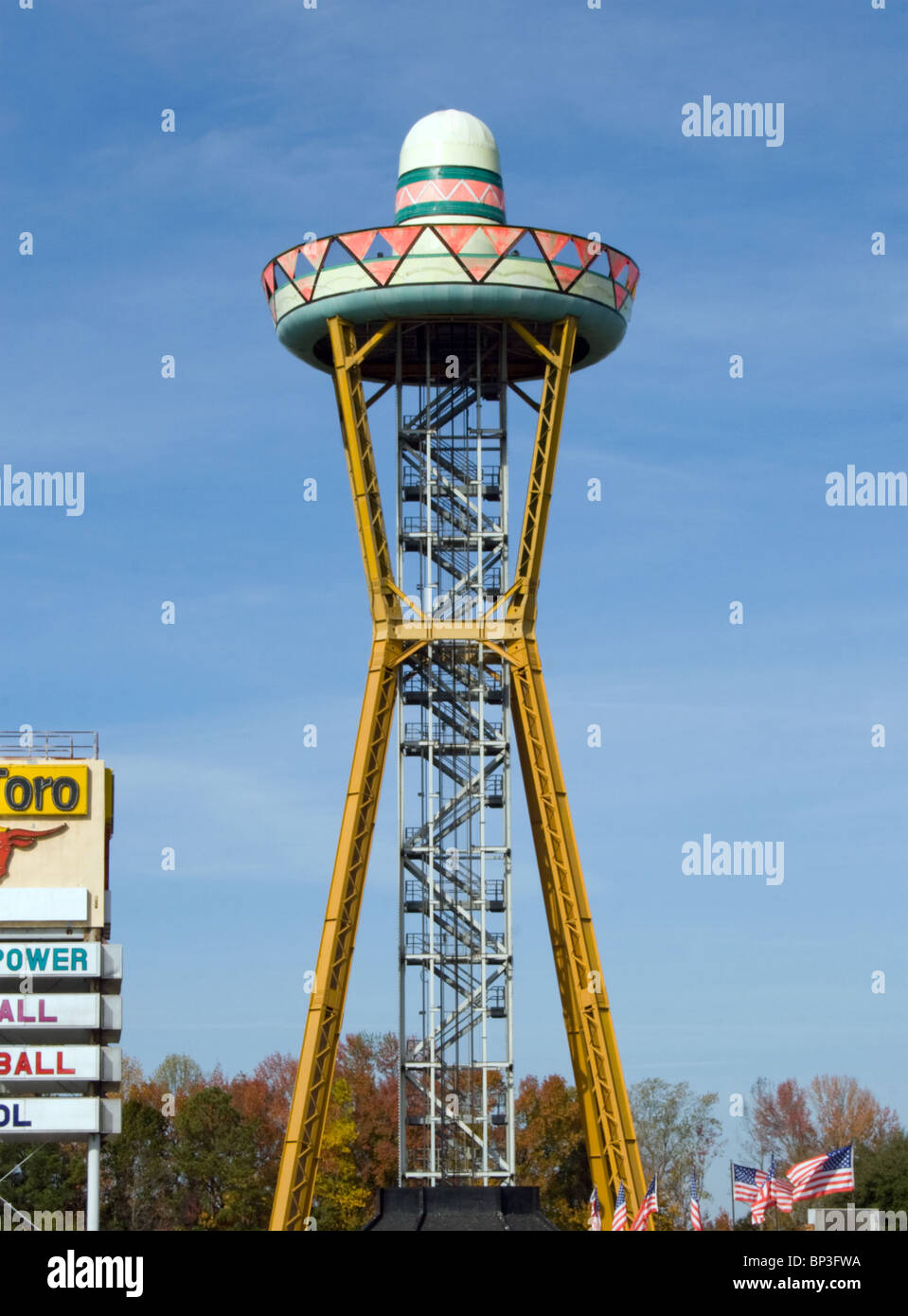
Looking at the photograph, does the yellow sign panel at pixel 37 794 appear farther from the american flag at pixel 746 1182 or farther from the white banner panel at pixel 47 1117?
the american flag at pixel 746 1182

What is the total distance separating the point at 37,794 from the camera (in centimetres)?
8181

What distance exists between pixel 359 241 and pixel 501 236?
196 inches

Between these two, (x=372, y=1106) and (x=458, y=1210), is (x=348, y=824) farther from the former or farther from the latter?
(x=372, y=1106)

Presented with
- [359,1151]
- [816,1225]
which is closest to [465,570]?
[816,1225]

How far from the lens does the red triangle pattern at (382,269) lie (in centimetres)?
8619

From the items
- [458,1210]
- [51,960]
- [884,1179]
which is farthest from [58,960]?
[884,1179]

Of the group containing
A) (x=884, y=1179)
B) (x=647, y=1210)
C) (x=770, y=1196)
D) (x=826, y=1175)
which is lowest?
(x=647, y=1210)

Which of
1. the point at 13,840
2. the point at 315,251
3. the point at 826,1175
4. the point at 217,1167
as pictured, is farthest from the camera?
the point at 217,1167

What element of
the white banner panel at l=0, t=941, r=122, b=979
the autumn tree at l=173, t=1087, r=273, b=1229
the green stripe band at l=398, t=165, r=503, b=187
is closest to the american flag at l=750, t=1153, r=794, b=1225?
the white banner panel at l=0, t=941, r=122, b=979
